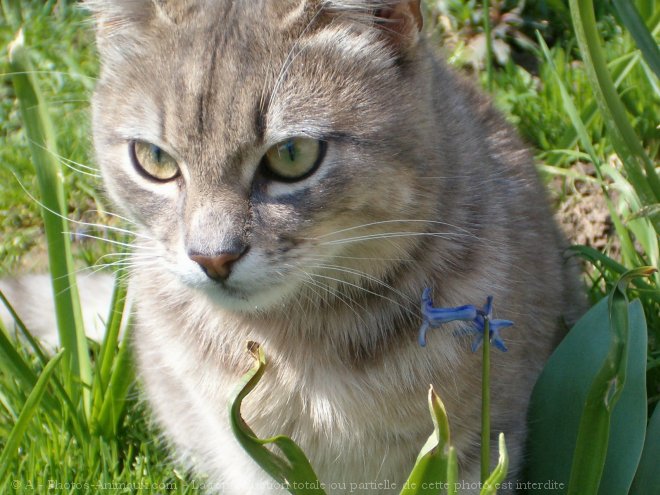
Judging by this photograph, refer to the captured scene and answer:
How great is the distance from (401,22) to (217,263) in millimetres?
609

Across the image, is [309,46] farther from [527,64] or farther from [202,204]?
[527,64]

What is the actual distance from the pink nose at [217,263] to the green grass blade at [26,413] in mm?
491

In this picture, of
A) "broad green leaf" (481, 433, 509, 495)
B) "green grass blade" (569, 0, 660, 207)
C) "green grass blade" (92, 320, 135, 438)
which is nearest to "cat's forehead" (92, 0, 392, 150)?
"green grass blade" (569, 0, 660, 207)

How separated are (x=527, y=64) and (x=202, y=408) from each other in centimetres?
222

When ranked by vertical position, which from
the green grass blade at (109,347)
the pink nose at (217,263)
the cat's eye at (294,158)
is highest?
the cat's eye at (294,158)

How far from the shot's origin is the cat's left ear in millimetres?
1757

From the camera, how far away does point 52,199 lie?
2.30m

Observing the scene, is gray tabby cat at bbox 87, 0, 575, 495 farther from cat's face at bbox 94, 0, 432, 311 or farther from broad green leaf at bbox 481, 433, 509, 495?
broad green leaf at bbox 481, 433, 509, 495

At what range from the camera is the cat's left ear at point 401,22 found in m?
1.76

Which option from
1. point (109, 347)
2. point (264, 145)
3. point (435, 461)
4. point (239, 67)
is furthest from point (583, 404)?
point (109, 347)

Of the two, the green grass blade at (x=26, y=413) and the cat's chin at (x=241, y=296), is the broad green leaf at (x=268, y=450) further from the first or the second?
the green grass blade at (x=26, y=413)

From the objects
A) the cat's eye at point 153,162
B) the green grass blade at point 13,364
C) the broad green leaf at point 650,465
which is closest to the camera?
the cat's eye at point 153,162

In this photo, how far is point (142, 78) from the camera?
→ 1.83m

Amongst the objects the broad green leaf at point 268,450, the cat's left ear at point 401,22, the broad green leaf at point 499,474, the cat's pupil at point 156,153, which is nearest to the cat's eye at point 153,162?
the cat's pupil at point 156,153
